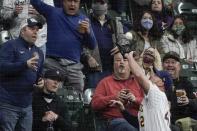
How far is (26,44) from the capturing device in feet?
23.1

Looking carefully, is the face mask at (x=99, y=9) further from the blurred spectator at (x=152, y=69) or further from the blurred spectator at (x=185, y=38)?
the blurred spectator at (x=185, y=38)

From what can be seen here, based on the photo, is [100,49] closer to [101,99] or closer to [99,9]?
[99,9]

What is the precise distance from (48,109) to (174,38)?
3.17 metres

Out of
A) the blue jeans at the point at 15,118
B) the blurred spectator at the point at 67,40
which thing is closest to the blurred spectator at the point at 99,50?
the blurred spectator at the point at 67,40

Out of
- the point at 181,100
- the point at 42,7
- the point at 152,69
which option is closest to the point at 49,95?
the point at 42,7

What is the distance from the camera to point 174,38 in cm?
955

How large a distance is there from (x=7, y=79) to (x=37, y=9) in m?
1.17

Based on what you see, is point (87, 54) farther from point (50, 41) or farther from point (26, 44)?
point (26, 44)

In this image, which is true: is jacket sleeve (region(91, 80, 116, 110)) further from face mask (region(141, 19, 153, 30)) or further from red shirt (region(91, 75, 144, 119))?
face mask (region(141, 19, 153, 30))

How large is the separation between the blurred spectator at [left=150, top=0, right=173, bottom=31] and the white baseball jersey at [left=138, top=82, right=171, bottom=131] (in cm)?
343

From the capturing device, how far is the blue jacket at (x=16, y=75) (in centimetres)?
680

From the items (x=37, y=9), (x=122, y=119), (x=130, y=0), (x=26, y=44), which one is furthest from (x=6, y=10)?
(x=130, y=0)

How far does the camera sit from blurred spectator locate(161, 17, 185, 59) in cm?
939

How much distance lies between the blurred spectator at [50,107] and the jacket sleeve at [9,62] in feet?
1.34
